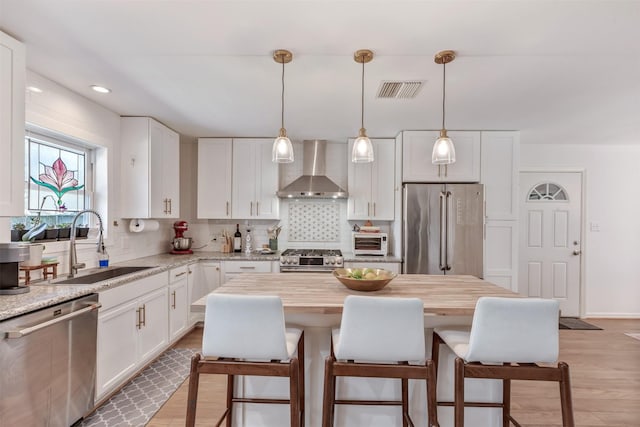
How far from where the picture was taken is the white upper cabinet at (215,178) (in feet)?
13.5

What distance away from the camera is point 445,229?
138 inches

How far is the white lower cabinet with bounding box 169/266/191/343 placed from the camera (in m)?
3.13

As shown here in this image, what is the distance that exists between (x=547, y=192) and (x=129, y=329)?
5.29 metres

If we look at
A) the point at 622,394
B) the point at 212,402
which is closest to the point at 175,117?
the point at 212,402

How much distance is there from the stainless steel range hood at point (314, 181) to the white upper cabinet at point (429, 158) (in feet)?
2.84

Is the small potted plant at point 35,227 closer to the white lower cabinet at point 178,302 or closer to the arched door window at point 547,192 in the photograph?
the white lower cabinet at point 178,302

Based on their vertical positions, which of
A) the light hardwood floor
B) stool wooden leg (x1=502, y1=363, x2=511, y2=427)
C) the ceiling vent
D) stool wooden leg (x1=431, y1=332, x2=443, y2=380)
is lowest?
the light hardwood floor

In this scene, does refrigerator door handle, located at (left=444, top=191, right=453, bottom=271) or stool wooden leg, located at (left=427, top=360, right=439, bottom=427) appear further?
refrigerator door handle, located at (left=444, top=191, right=453, bottom=271)

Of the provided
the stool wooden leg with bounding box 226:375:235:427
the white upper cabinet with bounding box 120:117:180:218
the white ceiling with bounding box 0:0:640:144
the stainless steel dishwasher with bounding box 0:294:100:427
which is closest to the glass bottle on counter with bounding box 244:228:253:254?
the white upper cabinet with bounding box 120:117:180:218

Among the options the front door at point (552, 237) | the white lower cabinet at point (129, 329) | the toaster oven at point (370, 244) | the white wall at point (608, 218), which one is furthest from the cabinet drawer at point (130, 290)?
the white wall at point (608, 218)

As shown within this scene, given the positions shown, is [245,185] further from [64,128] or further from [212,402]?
[212,402]

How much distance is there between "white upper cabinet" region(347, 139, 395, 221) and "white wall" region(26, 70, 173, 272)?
8.50 ft

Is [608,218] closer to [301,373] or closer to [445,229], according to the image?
[445,229]

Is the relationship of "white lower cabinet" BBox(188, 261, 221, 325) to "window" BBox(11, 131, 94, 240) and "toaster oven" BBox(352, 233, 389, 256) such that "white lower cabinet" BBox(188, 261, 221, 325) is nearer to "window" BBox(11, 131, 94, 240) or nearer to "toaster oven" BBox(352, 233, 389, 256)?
"window" BBox(11, 131, 94, 240)
